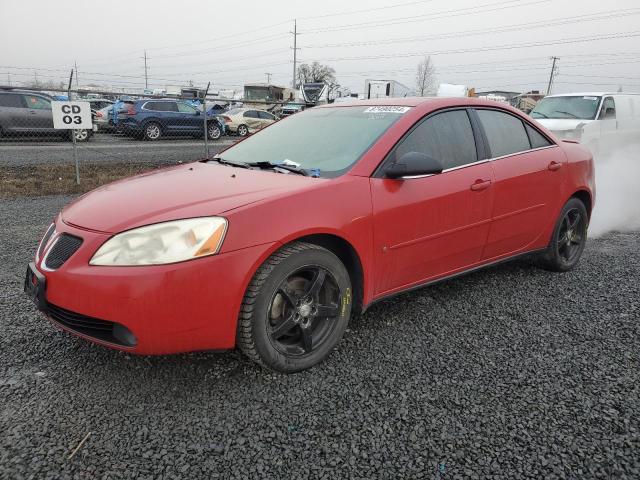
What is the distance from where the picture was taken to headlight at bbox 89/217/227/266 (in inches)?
86.4

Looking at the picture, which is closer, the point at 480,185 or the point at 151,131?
the point at 480,185

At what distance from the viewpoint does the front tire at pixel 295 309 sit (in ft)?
7.79

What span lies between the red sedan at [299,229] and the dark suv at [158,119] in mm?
15731

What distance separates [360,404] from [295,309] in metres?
0.57

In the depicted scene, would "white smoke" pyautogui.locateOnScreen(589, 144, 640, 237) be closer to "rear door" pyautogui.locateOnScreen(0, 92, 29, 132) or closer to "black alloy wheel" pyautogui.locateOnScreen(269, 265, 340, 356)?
"black alloy wheel" pyautogui.locateOnScreen(269, 265, 340, 356)

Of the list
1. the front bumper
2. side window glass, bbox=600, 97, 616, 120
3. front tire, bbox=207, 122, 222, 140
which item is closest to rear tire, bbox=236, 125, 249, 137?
front tire, bbox=207, 122, 222, 140

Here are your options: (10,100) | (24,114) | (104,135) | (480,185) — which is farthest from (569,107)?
(104,135)

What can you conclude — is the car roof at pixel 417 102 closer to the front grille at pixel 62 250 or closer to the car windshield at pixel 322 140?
the car windshield at pixel 322 140

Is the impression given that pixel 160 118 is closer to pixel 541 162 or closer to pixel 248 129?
pixel 248 129

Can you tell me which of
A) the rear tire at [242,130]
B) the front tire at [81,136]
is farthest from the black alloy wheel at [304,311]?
the rear tire at [242,130]

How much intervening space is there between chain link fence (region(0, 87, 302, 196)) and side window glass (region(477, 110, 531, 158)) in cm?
664

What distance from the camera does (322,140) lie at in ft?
10.6

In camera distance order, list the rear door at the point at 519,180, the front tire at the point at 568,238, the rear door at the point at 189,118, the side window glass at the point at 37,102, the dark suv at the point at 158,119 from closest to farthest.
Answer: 1. the rear door at the point at 519,180
2. the front tire at the point at 568,238
3. the side window glass at the point at 37,102
4. the dark suv at the point at 158,119
5. the rear door at the point at 189,118

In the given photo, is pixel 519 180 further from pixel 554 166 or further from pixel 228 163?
pixel 228 163
